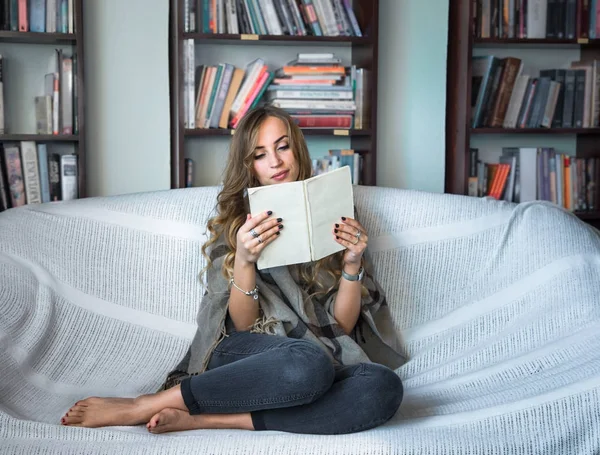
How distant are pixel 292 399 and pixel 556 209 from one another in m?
1.00

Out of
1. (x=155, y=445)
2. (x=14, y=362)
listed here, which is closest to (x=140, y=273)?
(x=14, y=362)

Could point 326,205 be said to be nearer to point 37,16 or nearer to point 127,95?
→ point 127,95

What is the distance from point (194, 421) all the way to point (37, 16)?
1610 mm

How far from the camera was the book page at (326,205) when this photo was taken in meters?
1.65

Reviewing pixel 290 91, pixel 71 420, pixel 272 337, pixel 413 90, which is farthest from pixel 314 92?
pixel 71 420

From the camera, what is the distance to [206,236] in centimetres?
202

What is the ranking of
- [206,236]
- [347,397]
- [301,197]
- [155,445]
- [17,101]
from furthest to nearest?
[17,101]
[206,236]
[301,197]
[347,397]
[155,445]

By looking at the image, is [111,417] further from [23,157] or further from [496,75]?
[496,75]

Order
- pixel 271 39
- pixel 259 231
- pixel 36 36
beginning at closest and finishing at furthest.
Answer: pixel 259 231
pixel 36 36
pixel 271 39

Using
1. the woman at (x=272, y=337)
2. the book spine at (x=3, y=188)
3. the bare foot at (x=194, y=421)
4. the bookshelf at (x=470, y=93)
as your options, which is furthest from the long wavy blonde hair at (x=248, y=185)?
the bookshelf at (x=470, y=93)

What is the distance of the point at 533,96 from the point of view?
2.99 meters

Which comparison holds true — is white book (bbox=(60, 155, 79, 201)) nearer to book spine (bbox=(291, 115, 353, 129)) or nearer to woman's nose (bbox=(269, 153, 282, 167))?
book spine (bbox=(291, 115, 353, 129))

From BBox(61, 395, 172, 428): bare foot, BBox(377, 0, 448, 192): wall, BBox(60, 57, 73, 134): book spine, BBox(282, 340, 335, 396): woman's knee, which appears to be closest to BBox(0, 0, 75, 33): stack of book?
BBox(60, 57, 73, 134): book spine

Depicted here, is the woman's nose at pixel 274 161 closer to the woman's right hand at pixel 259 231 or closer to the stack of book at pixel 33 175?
the woman's right hand at pixel 259 231
